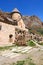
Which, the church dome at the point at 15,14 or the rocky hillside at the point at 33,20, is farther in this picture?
the rocky hillside at the point at 33,20

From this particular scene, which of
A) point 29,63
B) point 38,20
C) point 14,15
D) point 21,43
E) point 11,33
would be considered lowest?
point 29,63

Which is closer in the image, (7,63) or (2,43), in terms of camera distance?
(7,63)

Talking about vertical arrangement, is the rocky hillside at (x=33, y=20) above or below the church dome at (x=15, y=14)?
above

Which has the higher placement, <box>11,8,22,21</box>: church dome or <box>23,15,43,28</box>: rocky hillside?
<box>23,15,43,28</box>: rocky hillside

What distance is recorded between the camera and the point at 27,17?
95.9m

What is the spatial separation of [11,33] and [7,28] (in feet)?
5.45

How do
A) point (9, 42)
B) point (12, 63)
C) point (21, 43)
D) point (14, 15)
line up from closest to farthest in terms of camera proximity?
point (12, 63), point (21, 43), point (9, 42), point (14, 15)

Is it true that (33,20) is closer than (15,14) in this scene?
No

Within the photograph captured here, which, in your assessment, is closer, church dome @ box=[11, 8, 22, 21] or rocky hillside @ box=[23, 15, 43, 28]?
church dome @ box=[11, 8, 22, 21]

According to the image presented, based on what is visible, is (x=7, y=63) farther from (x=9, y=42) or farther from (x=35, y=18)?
(x=35, y=18)

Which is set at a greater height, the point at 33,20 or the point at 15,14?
the point at 33,20

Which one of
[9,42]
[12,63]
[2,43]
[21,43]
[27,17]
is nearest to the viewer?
[12,63]

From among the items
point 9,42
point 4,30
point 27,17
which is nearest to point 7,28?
point 4,30

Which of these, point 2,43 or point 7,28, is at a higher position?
point 7,28
